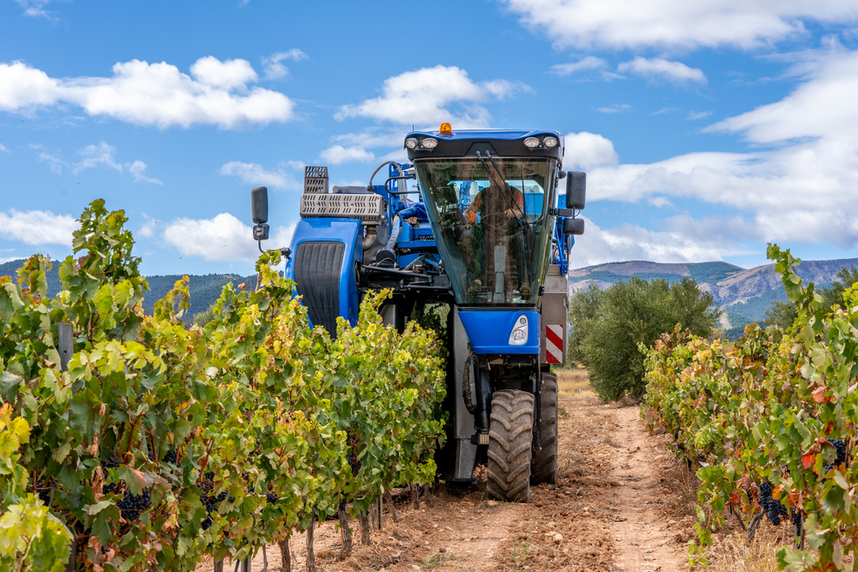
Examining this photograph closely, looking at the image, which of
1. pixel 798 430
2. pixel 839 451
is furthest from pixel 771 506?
pixel 798 430

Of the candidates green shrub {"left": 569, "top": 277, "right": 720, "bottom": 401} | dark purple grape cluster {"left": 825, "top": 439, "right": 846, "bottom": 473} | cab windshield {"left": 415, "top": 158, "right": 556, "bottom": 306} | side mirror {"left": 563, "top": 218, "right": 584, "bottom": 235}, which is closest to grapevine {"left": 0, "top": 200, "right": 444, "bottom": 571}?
dark purple grape cluster {"left": 825, "top": 439, "right": 846, "bottom": 473}

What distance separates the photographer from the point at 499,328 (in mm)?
7660

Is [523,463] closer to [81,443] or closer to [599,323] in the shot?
[81,443]

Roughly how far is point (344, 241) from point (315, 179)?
1021 mm

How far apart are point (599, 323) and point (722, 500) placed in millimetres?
19476

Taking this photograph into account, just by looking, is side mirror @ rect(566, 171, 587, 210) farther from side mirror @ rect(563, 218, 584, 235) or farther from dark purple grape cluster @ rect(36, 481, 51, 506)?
dark purple grape cluster @ rect(36, 481, 51, 506)

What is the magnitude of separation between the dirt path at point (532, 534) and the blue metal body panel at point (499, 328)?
155cm

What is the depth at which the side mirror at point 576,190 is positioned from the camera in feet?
23.8

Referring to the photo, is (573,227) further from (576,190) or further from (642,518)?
(642,518)

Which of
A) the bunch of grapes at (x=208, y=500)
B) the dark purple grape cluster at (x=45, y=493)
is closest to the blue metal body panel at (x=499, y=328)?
the bunch of grapes at (x=208, y=500)

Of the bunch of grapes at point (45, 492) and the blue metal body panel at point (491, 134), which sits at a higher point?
the blue metal body panel at point (491, 134)

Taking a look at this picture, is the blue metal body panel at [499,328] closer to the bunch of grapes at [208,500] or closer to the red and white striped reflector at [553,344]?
the red and white striped reflector at [553,344]

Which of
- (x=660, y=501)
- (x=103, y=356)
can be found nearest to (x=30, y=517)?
(x=103, y=356)

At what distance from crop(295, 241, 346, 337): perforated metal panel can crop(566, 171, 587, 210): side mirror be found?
7.95 ft
